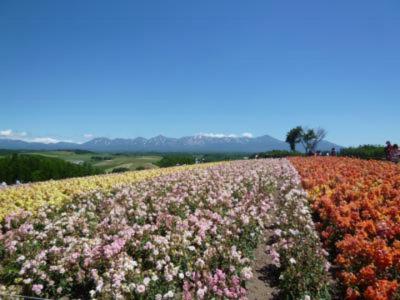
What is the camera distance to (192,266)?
272 inches

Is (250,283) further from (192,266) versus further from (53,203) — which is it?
(53,203)

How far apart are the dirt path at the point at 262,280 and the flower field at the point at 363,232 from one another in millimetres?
1156

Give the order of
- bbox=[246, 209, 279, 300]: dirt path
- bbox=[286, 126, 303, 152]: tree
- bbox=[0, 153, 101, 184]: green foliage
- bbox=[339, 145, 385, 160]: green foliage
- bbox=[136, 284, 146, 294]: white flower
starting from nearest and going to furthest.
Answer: bbox=[136, 284, 146, 294]: white flower, bbox=[246, 209, 279, 300]: dirt path, bbox=[0, 153, 101, 184]: green foliage, bbox=[339, 145, 385, 160]: green foliage, bbox=[286, 126, 303, 152]: tree

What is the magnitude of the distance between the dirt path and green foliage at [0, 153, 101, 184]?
17328 mm

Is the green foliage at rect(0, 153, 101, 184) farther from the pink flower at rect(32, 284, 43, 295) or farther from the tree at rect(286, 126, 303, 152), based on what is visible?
the tree at rect(286, 126, 303, 152)

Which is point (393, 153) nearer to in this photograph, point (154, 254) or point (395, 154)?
point (395, 154)

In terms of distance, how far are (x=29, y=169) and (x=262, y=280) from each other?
60.5 feet

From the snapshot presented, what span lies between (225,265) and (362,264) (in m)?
2.30

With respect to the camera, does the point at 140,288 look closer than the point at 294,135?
Yes

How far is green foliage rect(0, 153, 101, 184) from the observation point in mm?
21844

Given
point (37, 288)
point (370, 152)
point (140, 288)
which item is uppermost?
point (370, 152)

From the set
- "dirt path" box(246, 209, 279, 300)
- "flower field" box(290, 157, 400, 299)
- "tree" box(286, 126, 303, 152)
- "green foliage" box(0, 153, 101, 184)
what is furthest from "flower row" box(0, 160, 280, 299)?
"tree" box(286, 126, 303, 152)

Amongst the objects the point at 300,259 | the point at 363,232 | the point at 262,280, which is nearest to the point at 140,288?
the point at 262,280

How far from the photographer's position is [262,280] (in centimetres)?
723
